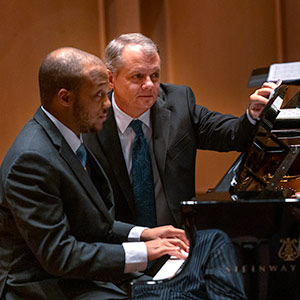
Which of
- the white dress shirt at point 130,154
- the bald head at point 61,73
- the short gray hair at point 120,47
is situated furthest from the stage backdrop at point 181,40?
the bald head at point 61,73

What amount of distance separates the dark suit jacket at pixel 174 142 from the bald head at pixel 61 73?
3.03 ft

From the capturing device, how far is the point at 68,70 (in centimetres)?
183

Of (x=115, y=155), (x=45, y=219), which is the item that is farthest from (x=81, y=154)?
(x=115, y=155)

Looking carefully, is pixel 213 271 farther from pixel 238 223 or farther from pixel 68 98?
pixel 68 98

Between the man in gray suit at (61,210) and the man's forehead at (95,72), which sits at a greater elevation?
the man's forehead at (95,72)

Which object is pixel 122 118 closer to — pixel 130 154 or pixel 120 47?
pixel 130 154

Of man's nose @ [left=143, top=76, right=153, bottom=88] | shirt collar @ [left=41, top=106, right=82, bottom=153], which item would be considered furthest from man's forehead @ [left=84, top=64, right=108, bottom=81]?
man's nose @ [left=143, top=76, right=153, bottom=88]

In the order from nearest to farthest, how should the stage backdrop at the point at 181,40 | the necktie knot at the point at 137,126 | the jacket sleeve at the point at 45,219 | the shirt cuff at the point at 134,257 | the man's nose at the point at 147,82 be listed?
the jacket sleeve at the point at 45,219 < the shirt cuff at the point at 134,257 < the man's nose at the point at 147,82 < the necktie knot at the point at 137,126 < the stage backdrop at the point at 181,40

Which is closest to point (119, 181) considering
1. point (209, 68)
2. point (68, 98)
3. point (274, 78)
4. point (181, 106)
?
point (181, 106)

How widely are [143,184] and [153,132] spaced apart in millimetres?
270

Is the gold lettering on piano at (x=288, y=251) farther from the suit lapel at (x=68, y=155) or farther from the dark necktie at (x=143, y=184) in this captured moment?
the dark necktie at (x=143, y=184)

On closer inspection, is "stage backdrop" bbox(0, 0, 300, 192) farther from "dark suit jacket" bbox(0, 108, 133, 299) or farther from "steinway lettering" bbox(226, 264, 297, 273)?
"steinway lettering" bbox(226, 264, 297, 273)

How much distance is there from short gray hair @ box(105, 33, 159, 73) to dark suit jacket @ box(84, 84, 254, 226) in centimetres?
24

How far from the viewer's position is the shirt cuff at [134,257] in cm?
179
